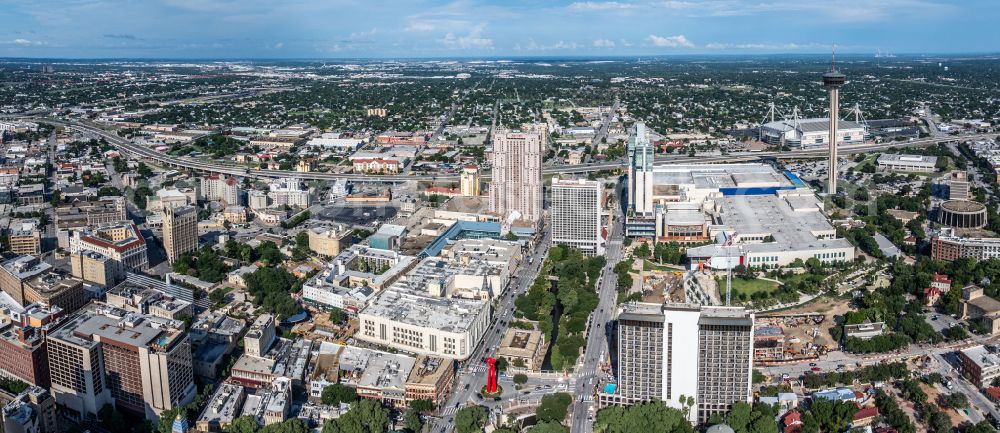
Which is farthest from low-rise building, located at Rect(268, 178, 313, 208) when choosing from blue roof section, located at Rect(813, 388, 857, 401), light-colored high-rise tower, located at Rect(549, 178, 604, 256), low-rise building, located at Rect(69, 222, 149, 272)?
blue roof section, located at Rect(813, 388, 857, 401)

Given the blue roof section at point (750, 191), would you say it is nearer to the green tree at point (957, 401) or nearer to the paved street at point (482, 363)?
the paved street at point (482, 363)

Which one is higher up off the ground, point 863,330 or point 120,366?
point 120,366

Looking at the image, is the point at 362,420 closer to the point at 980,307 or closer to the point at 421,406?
the point at 421,406

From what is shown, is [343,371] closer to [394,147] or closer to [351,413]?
[351,413]

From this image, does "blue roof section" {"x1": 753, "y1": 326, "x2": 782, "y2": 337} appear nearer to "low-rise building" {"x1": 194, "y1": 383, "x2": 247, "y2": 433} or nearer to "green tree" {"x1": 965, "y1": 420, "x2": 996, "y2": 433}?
"green tree" {"x1": 965, "y1": 420, "x2": 996, "y2": 433}

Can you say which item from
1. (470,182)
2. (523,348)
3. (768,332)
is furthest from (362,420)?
(470,182)

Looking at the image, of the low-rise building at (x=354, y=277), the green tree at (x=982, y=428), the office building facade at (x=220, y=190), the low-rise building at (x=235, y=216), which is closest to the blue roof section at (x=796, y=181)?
the low-rise building at (x=354, y=277)
